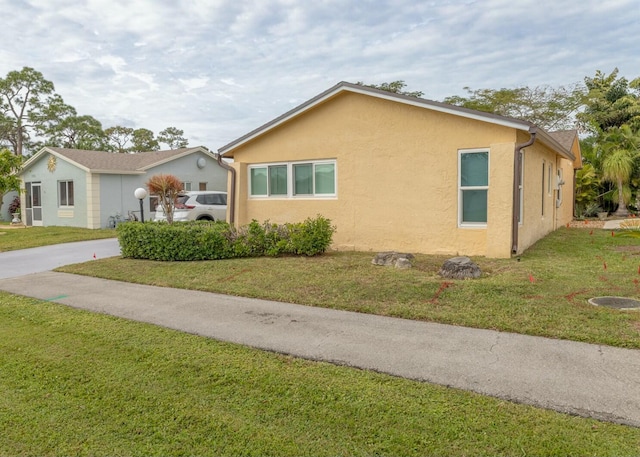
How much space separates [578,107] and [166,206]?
98.9 ft

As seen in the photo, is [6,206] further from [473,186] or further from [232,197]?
[473,186]

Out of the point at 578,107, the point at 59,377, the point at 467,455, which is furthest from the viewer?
the point at 578,107

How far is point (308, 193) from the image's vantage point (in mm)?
12039

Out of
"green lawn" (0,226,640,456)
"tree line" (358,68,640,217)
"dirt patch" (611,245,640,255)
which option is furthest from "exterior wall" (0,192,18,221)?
"dirt patch" (611,245,640,255)

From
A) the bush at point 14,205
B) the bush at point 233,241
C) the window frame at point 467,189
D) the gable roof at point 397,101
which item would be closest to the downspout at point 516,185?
the gable roof at point 397,101

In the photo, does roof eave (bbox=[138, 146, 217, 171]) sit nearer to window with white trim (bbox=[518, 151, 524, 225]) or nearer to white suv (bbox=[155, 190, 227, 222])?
white suv (bbox=[155, 190, 227, 222])

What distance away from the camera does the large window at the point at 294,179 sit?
11711 millimetres

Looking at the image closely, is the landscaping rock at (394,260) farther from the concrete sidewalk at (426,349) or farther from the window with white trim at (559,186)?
the window with white trim at (559,186)

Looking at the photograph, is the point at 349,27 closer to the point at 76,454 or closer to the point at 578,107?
the point at 76,454

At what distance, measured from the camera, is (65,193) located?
21766 millimetres

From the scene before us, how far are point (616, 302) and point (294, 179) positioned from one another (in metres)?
8.18

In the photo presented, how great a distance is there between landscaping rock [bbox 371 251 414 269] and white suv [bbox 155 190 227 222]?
8849 millimetres

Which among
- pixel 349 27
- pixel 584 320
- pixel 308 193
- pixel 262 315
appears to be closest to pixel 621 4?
pixel 349 27

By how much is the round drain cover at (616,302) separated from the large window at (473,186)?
12.3ft
